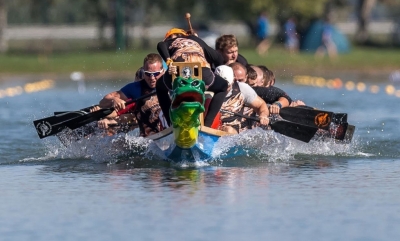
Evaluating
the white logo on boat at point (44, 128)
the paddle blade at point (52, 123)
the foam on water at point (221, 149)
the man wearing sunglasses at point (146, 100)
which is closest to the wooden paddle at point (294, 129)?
the foam on water at point (221, 149)

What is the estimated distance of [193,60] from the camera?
46.6ft

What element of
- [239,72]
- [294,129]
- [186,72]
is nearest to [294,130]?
[294,129]

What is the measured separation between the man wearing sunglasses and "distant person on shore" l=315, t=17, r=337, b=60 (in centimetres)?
2813

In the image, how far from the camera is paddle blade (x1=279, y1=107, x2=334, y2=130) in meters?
15.6

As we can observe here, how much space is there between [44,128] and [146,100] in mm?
1676

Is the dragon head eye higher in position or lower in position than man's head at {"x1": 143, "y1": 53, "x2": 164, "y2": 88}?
lower

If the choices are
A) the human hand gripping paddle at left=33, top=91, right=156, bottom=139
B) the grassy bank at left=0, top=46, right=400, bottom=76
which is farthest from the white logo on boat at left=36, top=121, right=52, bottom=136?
the grassy bank at left=0, top=46, right=400, bottom=76

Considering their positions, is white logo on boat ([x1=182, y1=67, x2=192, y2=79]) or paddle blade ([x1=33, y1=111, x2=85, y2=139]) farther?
paddle blade ([x1=33, y1=111, x2=85, y2=139])

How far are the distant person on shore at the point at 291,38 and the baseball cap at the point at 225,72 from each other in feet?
94.9

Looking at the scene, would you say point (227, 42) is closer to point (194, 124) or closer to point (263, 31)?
point (194, 124)

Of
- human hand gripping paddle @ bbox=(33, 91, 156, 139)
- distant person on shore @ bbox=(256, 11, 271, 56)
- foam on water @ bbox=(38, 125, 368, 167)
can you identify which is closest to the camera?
foam on water @ bbox=(38, 125, 368, 167)

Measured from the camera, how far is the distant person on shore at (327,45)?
43.7m

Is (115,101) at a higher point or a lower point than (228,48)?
lower

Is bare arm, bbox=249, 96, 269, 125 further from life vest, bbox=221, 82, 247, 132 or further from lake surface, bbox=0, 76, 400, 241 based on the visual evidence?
lake surface, bbox=0, 76, 400, 241
